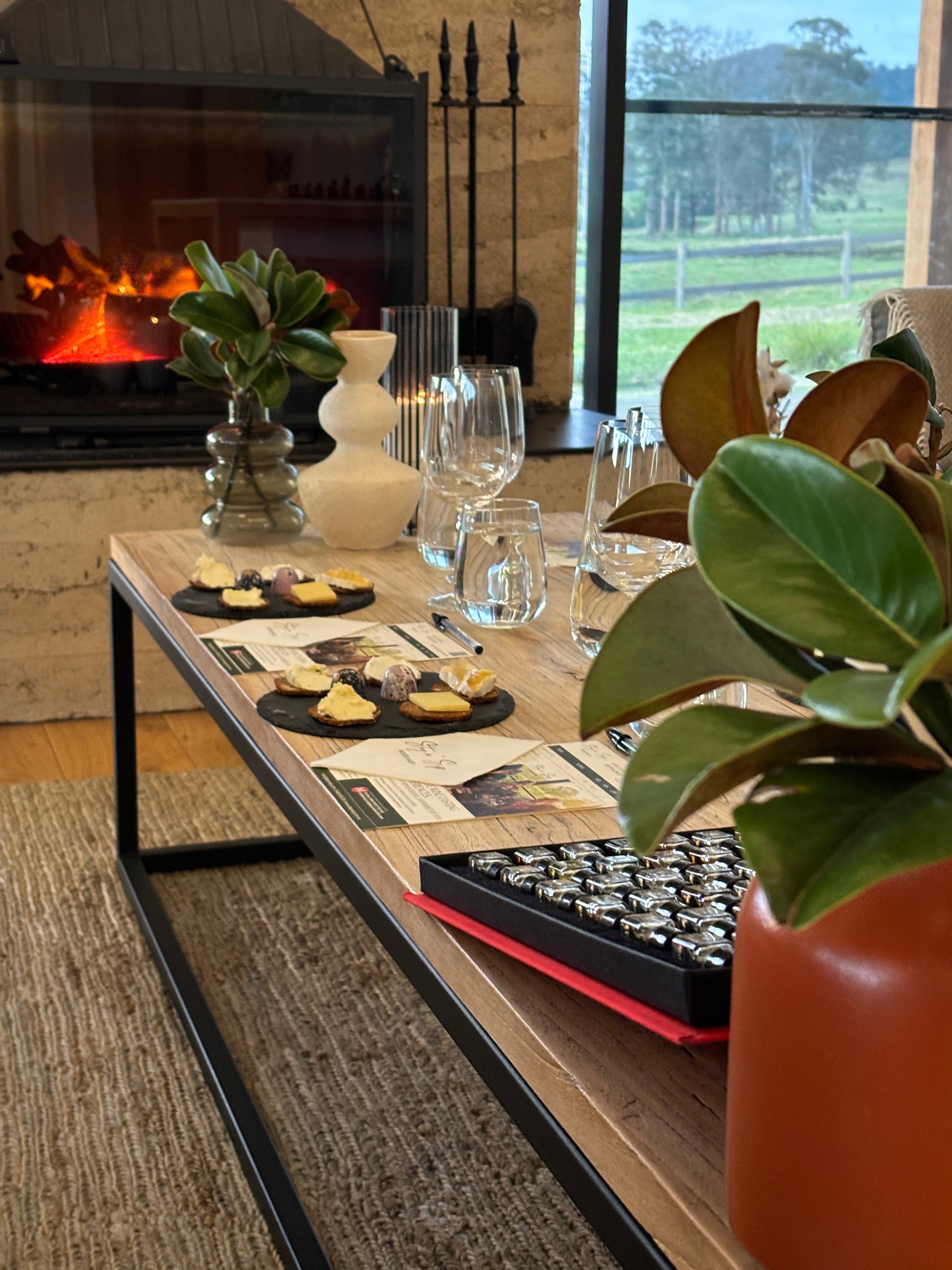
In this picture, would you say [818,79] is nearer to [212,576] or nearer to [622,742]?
[212,576]

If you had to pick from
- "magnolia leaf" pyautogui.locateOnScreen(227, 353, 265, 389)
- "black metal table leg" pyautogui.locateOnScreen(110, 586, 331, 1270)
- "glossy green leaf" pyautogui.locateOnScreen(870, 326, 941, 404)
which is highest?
"glossy green leaf" pyautogui.locateOnScreen(870, 326, 941, 404)

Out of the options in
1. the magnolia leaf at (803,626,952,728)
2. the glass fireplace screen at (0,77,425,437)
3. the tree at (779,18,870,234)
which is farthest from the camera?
the tree at (779,18,870,234)

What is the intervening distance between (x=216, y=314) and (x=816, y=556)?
4.69 feet

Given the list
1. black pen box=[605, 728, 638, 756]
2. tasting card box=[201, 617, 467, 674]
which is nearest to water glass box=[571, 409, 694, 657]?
black pen box=[605, 728, 638, 756]

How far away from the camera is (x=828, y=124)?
12.9ft

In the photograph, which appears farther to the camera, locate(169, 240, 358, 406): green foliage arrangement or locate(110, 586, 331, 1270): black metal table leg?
locate(169, 240, 358, 406): green foliage arrangement

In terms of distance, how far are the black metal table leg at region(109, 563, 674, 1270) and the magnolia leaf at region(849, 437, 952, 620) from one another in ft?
0.98

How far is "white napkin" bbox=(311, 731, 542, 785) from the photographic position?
38.9 inches

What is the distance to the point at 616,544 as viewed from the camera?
1.13 meters

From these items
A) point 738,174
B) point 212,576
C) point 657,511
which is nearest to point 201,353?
point 212,576

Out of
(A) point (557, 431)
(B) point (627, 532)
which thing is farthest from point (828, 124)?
(B) point (627, 532)

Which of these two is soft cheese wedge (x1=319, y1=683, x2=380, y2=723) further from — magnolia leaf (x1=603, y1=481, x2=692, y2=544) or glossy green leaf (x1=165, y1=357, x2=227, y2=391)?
glossy green leaf (x1=165, y1=357, x2=227, y2=391)

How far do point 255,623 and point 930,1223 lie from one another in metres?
1.08

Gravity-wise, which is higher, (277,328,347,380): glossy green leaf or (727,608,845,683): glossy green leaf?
(277,328,347,380): glossy green leaf
